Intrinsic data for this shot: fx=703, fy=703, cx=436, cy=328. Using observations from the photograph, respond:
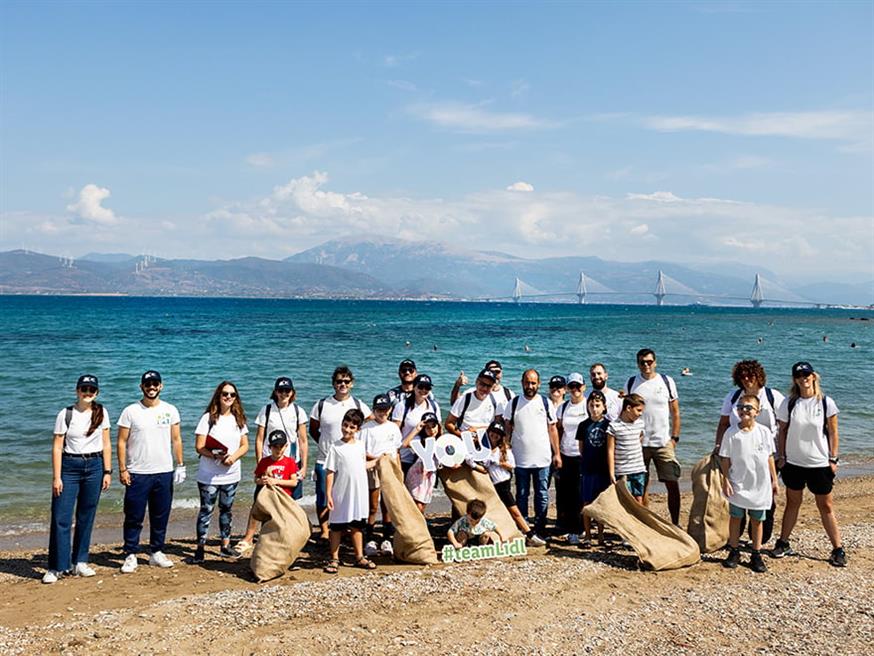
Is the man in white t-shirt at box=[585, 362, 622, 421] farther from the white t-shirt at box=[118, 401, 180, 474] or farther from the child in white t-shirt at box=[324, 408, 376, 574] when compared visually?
the white t-shirt at box=[118, 401, 180, 474]

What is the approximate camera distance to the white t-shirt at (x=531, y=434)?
25.3 feet

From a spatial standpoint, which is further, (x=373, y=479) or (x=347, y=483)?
(x=373, y=479)

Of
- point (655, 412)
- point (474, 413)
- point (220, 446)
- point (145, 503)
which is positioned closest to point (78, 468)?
point (145, 503)

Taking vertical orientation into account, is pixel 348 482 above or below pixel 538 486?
above

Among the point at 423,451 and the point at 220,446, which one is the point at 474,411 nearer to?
the point at 423,451

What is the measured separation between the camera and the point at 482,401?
7.98 m

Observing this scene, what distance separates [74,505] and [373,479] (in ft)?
9.70

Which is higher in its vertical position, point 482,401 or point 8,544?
point 482,401

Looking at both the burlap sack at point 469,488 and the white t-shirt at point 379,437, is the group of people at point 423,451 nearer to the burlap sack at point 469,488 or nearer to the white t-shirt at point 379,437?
the white t-shirt at point 379,437

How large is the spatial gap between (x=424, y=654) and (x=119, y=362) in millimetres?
31352

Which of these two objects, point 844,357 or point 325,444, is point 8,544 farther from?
point 844,357

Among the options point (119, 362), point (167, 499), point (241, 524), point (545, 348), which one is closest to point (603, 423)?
point (167, 499)

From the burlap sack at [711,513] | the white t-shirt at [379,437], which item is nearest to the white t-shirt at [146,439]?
the white t-shirt at [379,437]

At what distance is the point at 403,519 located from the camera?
285 inches
